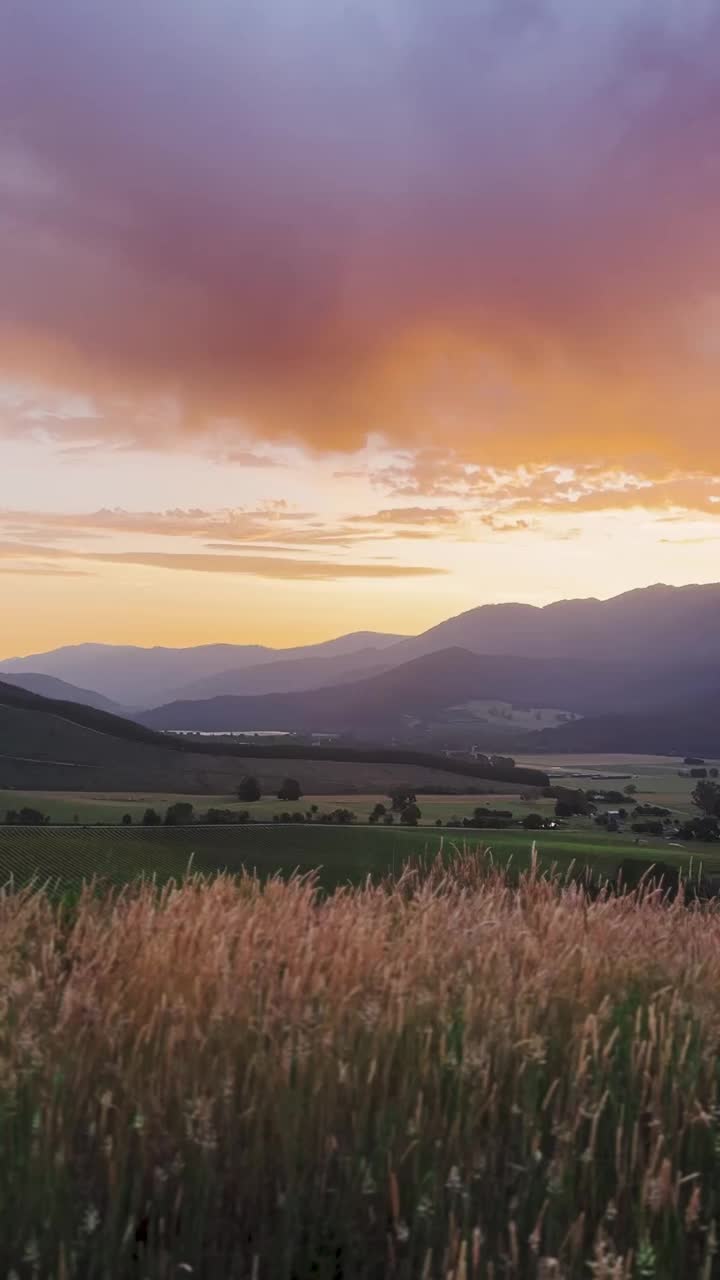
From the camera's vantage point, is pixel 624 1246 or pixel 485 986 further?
pixel 485 986

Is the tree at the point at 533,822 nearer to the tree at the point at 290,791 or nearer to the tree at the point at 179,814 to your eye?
the tree at the point at 290,791

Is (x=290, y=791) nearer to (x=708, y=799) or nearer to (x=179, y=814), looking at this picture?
(x=179, y=814)

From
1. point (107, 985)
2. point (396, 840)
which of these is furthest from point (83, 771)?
point (107, 985)

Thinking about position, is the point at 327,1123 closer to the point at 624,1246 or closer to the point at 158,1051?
the point at 158,1051

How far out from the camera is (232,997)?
555 centimetres

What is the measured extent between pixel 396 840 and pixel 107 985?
104998mm

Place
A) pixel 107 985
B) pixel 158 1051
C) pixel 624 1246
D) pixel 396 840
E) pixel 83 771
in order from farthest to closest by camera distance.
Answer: pixel 83 771 < pixel 396 840 < pixel 107 985 < pixel 158 1051 < pixel 624 1246

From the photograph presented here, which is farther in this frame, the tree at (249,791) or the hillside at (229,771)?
the hillside at (229,771)

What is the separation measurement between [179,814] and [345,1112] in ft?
431

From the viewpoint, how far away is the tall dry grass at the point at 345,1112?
184 inches

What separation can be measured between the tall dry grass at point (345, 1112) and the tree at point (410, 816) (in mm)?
130588

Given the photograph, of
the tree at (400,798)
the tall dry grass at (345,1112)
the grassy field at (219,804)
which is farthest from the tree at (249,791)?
the tall dry grass at (345,1112)

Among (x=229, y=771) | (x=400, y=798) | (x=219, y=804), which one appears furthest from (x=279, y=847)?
(x=229, y=771)

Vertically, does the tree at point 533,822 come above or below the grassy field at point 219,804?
below
